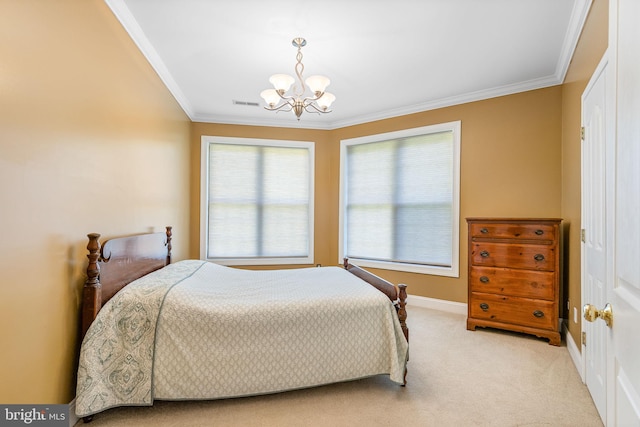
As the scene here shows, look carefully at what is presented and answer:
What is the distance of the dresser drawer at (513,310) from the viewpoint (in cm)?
290

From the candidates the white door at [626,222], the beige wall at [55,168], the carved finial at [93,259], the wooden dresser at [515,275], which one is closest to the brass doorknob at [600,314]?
the white door at [626,222]

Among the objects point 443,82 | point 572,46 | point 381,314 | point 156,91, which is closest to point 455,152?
point 443,82

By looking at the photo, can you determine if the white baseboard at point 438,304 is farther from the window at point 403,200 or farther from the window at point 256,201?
the window at point 256,201

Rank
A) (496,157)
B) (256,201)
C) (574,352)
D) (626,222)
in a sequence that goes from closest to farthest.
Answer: (626,222) → (574,352) → (496,157) → (256,201)

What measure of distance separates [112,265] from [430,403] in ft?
7.38

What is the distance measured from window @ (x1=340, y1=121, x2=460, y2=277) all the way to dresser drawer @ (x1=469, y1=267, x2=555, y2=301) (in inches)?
22.6

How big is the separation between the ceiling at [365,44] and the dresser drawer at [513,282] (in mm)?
1988

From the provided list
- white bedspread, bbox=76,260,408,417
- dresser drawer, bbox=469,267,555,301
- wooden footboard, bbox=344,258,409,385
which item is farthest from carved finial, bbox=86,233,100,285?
dresser drawer, bbox=469,267,555,301

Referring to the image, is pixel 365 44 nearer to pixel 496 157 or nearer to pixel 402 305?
pixel 496 157

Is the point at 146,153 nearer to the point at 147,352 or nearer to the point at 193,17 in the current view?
the point at 193,17

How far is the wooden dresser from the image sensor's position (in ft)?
9.47

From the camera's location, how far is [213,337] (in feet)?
6.26

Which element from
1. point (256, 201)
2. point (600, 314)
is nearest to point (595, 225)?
point (600, 314)

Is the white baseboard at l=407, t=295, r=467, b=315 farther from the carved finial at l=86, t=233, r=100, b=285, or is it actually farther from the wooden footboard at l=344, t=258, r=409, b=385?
the carved finial at l=86, t=233, r=100, b=285
